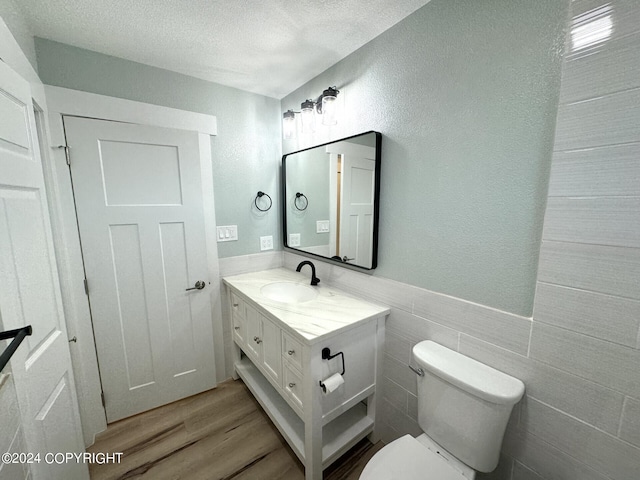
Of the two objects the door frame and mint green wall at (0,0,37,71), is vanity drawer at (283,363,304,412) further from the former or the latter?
mint green wall at (0,0,37,71)

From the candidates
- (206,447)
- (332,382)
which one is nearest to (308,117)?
(332,382)

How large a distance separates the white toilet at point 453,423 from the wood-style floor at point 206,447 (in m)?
0.56

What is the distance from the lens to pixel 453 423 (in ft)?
3.29

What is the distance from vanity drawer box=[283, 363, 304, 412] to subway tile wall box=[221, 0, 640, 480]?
900 millimetres

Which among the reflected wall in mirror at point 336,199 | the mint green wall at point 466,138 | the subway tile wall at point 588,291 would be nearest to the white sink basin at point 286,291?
the reflected wall in mirror at point 336,199

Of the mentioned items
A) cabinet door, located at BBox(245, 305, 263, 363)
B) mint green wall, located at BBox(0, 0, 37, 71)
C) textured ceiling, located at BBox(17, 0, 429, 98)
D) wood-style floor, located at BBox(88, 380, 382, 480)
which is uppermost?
textured ceiling, located at BBox(17, 0, 429, 98)

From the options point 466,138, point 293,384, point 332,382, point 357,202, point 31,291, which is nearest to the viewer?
point 31,291

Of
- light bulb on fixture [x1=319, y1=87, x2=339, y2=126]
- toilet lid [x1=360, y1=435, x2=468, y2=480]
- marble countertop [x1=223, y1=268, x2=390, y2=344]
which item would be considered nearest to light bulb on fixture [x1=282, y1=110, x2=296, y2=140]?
light bulb on fixture [x1=319, y1=87, x2=339, y2=126]

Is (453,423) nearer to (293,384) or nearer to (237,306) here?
(293,384)

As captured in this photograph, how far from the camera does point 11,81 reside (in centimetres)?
87

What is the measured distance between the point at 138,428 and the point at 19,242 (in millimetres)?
1481

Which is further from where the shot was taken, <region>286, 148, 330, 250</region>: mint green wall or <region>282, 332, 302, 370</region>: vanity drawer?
<region>286, 148, 330, 250</region>: mint green wall

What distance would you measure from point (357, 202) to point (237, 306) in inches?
46.7

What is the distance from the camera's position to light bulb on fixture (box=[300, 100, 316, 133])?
5.50 ft
